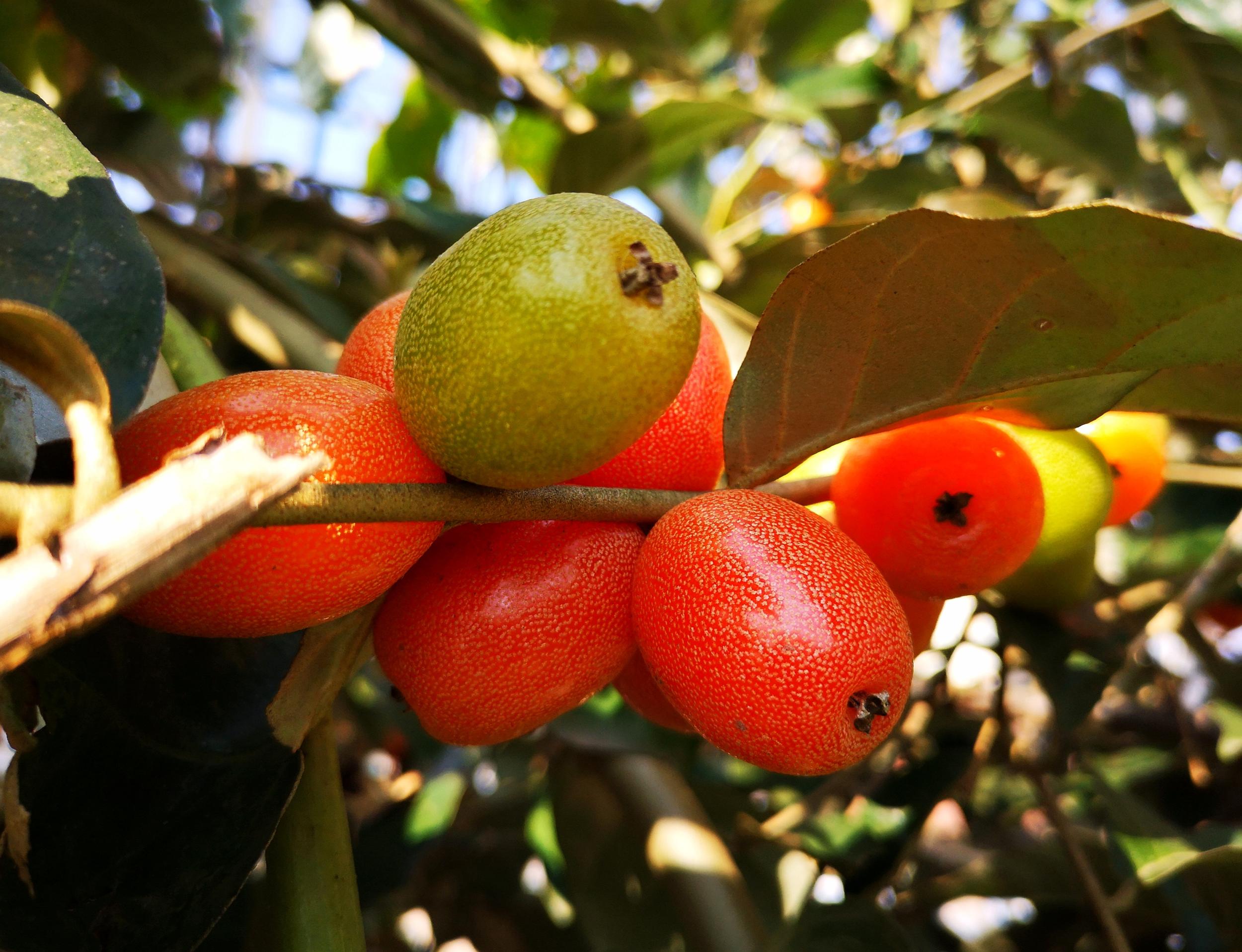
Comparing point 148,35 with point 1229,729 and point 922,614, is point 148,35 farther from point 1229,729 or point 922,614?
point 1229,729

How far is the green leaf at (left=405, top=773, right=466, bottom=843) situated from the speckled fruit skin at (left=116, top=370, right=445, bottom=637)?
2.95ft

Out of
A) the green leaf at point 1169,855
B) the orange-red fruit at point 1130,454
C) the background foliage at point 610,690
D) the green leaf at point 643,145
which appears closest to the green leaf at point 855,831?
the background foliage at point 610,690

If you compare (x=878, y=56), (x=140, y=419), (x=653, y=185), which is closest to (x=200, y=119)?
(x=653, y=185)

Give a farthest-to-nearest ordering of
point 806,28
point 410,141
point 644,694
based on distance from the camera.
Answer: point 410,141
point 806,28
point 644,694

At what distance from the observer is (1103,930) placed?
107cm

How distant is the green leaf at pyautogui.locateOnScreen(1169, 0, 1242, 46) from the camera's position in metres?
1.21

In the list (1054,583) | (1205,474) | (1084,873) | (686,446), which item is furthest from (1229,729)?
(686,446)

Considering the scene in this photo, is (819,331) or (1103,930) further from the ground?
A: (819,331)

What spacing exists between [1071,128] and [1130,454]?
0.95m

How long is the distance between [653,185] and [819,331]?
1075 millimetres

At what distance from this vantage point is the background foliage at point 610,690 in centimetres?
58

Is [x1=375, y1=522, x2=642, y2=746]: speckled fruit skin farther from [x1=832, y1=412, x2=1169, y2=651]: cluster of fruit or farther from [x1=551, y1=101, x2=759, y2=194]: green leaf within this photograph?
[x1=551, y1=101, x2=759, y2=194]: green leaf

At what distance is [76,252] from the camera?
1.65 feet

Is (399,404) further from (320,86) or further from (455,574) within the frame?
(320,86)
